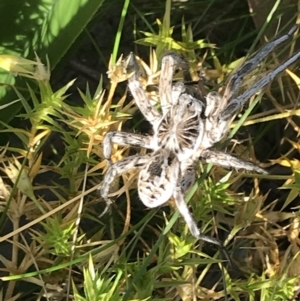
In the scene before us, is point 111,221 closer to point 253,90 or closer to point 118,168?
point 118,168

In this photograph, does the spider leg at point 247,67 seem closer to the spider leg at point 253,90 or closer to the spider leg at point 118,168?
the spider leg at point 253,90

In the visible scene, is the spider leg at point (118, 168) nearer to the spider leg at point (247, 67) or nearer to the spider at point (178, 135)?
the spider at point (178, 135)

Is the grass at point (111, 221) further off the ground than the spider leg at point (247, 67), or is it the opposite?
the spider leg at point (247, 67)

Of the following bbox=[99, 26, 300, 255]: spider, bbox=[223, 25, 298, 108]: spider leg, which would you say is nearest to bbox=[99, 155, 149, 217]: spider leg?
bbox=[99, 26, 300, 255]: spider

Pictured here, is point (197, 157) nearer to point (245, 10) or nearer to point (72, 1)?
point (72, 1)

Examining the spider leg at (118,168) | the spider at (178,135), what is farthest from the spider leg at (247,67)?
the spider leg at (118,168)

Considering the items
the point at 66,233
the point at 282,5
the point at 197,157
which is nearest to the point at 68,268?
the point at 66,233

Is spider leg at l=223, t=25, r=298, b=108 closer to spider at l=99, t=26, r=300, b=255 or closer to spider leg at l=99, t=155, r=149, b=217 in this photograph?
spider at l=99, t=26, r=300, b=255

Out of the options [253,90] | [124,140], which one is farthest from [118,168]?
[253,90]
